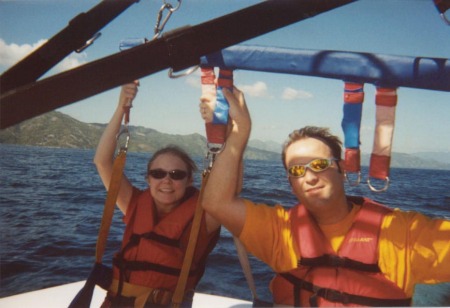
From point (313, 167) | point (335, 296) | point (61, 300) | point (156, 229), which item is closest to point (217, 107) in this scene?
point (313, 167)

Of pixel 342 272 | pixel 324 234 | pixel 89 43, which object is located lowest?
pixel 342 272

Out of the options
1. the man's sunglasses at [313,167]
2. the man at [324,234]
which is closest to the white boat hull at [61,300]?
the man at [324,234]

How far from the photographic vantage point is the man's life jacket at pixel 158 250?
2.65 meters

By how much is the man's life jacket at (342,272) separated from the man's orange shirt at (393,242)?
0.17ft

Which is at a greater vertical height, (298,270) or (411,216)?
(411,216)

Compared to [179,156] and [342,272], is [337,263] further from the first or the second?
[179,156]

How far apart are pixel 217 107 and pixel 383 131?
1114 mm

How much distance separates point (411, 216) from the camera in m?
2.09

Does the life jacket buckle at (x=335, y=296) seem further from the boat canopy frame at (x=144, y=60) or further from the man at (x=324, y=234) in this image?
the boat canopy frame at (x=144, y=60)

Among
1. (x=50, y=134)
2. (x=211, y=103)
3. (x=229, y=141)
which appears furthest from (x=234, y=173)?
(x=50, y=134)

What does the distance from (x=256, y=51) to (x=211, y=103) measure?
448mm

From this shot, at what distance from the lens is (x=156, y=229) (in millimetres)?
2809

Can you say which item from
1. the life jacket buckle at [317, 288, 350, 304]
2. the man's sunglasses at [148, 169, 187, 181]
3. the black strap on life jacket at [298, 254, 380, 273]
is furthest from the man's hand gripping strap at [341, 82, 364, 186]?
the man's sunglasses at [148, 169, 187, 181]

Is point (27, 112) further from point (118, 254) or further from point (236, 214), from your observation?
point (118, 254)
